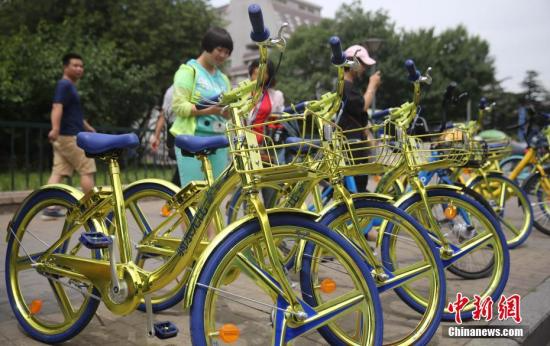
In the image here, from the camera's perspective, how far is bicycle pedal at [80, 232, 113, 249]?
2.46 metres

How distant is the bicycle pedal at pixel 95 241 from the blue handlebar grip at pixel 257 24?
1.18 m

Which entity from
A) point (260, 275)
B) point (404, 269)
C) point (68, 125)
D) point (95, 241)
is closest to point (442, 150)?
point (404, 269)

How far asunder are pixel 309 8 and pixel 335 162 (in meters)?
92.2

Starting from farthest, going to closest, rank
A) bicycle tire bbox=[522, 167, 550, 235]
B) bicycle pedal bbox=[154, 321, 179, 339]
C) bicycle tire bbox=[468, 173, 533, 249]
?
bicycle tire bbox=[522, 167, 550, 235] < bicycle tire bbox=[468, 173, 533, 249] < bicycle pedal bbox=[154, 321, 179, 339]

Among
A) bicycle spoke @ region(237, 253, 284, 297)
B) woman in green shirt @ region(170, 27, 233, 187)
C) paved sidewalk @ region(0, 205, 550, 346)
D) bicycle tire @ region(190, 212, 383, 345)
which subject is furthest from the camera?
woman in green shirt @ region(170, 27, 233, 187)

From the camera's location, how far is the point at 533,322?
313 cm

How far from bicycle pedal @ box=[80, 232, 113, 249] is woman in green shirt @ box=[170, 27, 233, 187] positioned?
3.82 feet

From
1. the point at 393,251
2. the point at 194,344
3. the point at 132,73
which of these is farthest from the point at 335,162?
the point at 132,73

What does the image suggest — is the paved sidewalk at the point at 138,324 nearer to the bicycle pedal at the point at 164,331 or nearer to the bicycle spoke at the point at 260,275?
the bicycle pedal at the point at 164,331

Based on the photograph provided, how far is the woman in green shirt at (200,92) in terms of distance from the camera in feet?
11.7

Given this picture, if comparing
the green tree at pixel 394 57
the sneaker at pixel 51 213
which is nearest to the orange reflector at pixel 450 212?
the sneaker at pixel 51 213

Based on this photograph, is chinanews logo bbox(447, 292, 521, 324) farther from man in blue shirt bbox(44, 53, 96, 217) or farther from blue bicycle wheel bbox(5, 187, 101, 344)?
man in blue shirt bbox(44, 53, 96, 217)

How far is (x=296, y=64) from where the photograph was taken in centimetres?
3766

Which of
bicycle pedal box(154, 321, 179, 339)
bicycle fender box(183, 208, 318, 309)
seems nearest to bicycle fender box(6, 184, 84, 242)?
bicycle pedal box(154, 321, 179, 339)
